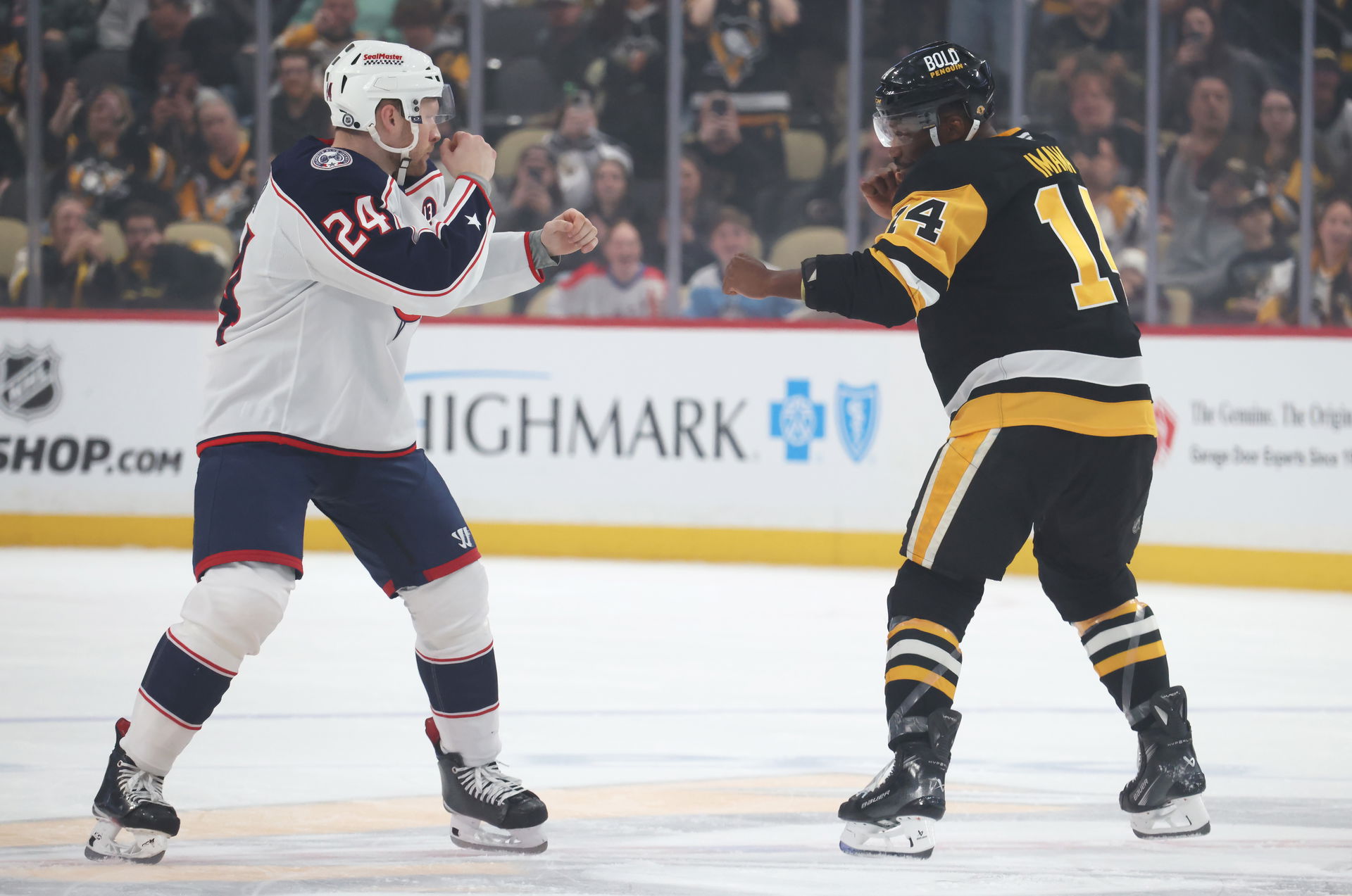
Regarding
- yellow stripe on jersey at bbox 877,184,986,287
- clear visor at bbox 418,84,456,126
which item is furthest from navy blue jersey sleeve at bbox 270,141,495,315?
yellow stripe on jersey at bbox 877,184,986,287

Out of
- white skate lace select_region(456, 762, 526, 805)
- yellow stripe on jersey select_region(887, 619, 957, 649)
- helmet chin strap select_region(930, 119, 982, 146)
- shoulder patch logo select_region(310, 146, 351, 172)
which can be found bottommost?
white skate lace select_region(456, 762, 526, 805)

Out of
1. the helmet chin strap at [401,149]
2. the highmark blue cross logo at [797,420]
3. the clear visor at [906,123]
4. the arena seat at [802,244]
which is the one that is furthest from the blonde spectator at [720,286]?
the helmet chin strap at [401,149]

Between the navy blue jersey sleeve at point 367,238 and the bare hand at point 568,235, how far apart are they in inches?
7.4

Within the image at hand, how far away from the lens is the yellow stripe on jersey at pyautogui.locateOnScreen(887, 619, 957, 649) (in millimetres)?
2639

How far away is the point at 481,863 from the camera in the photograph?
2564 millimetres

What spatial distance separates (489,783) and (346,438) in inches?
23.7

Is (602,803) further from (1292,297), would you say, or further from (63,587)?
(1292,297)

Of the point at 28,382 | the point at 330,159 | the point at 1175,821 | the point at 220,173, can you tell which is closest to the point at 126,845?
the point at 330,159

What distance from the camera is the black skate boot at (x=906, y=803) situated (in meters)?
2.58

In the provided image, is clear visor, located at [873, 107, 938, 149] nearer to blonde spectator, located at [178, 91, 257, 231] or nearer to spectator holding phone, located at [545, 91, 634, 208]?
spectator holding phone, located at [545, 91, 634, 208]

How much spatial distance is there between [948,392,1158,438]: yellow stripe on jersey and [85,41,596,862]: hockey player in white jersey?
702 mm

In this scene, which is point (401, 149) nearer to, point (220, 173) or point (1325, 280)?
point (1325, 280)

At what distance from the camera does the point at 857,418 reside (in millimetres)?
7105

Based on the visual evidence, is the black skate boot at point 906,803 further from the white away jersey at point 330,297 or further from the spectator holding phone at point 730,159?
the spectator holding phone at point 730,159
